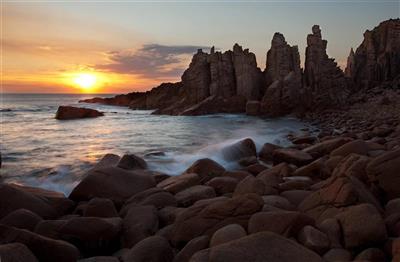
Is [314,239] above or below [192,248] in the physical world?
above

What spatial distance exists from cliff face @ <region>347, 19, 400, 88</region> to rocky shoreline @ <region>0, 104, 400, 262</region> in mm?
43886

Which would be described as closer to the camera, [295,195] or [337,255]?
[337,255]

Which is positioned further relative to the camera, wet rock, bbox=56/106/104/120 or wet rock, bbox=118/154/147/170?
wet rock, bbox=56/106/104/120

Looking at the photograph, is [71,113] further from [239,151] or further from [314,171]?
[314,171]

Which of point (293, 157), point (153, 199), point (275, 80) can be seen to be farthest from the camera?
point (275, 80)

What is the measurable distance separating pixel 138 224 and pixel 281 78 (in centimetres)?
3240

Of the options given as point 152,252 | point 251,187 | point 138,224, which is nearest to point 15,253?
point 152,252

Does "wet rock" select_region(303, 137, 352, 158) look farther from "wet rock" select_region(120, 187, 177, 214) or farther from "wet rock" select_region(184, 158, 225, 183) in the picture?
"wet rock" select_region(120, 187, 177, 214)

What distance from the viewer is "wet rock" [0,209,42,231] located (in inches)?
208

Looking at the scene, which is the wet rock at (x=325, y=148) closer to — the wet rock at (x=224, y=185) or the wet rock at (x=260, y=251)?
the wet rock at (x=224, y=185)

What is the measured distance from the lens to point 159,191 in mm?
6703

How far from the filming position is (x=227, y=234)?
4.25 m

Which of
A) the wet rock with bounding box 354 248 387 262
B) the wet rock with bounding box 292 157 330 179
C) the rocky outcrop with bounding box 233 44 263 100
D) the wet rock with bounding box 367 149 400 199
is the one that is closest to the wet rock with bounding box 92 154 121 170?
the wet rock with bounding box 292 157 330 179

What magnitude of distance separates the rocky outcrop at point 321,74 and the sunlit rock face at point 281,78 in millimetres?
1247
